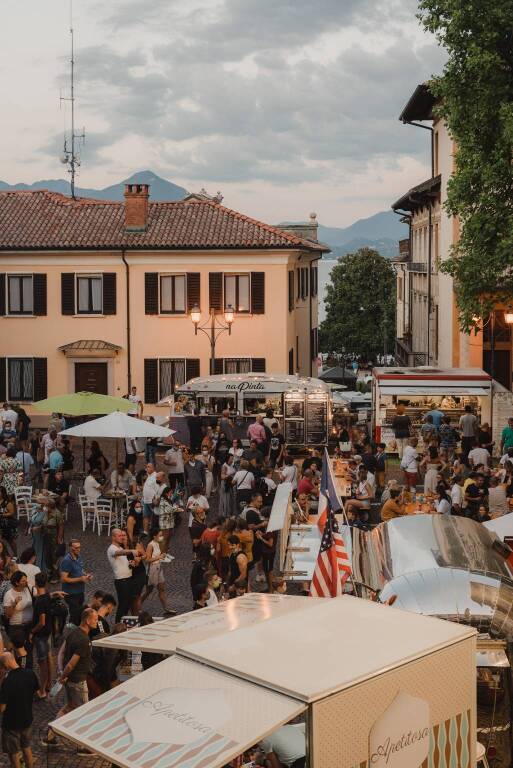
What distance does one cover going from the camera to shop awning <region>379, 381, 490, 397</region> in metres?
28.6

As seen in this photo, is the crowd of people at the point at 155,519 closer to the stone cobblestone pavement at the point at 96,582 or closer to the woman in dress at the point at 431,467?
the woman in dress at the point at 431,467

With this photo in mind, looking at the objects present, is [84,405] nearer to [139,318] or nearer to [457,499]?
[457,499]

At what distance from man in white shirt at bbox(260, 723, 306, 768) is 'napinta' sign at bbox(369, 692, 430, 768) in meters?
1.58

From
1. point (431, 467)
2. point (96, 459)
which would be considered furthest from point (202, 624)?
point (96, 459)

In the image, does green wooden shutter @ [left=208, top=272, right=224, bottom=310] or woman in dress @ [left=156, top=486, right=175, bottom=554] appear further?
green wooden shutter @ [left=208, top=272, right=224, bottom=310]

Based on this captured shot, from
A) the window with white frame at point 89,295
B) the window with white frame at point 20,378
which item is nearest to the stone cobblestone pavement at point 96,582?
the window with white frame at point 20,378

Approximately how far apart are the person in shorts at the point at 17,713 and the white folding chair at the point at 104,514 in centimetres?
1011

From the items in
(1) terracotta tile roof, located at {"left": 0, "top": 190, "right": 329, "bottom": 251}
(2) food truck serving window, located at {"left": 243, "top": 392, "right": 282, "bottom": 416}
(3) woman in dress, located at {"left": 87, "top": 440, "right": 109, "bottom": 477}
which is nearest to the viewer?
(3) woman in dress, located at {"left": 87, "top": 440, "right": 109, "bottom": 477}

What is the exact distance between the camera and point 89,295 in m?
37.4

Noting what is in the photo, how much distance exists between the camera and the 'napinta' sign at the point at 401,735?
785cm

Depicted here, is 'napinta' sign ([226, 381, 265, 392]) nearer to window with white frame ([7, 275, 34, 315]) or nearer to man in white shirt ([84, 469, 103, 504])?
man in white shirt ([84, 469, 103, 504])

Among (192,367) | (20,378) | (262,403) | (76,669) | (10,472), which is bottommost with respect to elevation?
(76,669)

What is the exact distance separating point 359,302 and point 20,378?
4054 cm

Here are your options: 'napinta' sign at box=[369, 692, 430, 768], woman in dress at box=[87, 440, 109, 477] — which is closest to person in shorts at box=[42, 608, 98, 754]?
'napinta' sign at box=[369, 692, 430, 768]
